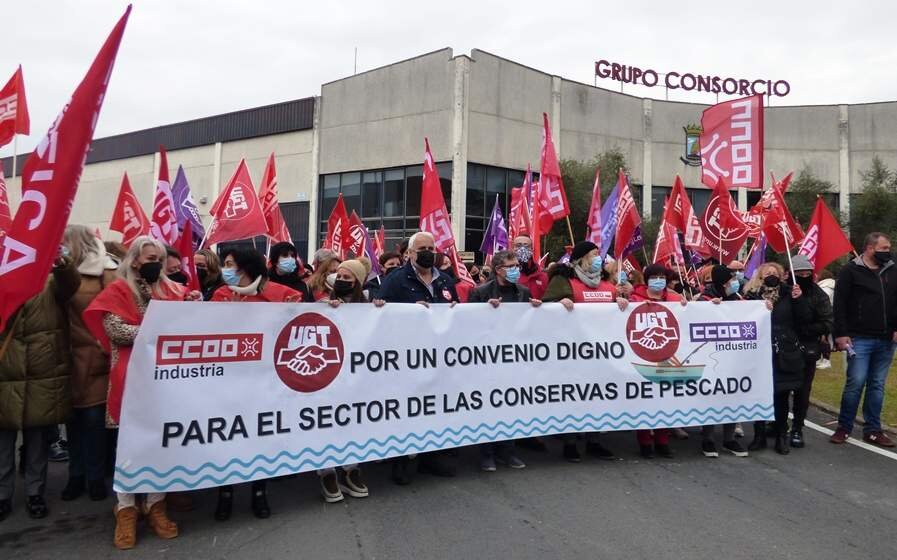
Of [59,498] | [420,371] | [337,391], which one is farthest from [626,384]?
[59,498]

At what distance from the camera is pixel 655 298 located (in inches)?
231

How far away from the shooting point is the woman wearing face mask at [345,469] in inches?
176

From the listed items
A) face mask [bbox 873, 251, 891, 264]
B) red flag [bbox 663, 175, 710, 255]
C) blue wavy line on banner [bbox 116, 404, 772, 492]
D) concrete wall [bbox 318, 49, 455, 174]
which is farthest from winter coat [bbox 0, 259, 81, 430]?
concrete wall [bbox 318, 49, 455, 174]

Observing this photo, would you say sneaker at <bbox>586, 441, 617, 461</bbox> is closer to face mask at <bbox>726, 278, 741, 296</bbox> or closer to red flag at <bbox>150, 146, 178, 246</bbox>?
face mask at <bbox>726, 278, 741, 296</bbox>

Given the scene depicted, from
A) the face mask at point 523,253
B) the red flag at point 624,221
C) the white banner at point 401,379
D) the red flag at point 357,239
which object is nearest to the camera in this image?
the white banner at point 401,379

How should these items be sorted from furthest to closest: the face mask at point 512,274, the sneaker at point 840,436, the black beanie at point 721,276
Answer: the black beanie at point 721,276 < the sneaker at point 840,436 < the face mask at point 512,274

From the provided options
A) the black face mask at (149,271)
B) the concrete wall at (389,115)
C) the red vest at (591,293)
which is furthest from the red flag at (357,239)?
the concrete wall at (389,115)

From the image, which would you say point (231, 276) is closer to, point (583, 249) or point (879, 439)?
point (583, 249)

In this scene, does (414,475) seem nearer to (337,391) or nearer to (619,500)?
(337,391)

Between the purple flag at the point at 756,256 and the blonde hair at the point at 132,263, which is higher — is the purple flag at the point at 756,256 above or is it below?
above

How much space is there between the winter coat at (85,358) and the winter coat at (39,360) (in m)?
0.05

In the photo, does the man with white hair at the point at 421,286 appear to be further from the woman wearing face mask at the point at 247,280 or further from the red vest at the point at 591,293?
the red vest at the point at 591,293

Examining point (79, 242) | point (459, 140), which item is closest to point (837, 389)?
point (79, 242)

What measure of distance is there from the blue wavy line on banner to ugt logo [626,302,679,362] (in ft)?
1.72
